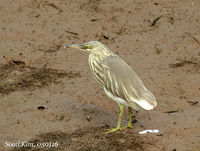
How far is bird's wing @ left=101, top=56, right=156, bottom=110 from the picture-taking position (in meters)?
5.09

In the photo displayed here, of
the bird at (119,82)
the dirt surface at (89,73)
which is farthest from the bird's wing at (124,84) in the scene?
the dirt surface at (89,73)

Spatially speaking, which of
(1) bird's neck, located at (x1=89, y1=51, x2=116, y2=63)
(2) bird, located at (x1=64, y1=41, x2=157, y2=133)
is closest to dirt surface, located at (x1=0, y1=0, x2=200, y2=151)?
(2) bird, located at (x1=64, y1=41, x2=157, y2=133)

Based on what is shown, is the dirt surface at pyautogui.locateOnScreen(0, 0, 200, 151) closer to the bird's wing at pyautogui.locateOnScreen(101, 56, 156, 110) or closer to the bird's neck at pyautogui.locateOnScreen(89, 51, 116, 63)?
the bird's wing at pyautogui.locateOnScreen(101, 56, 156, 110)

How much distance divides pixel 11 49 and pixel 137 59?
103 inches

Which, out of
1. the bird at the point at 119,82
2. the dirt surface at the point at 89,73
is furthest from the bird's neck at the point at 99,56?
the dirt surface at the point at 89,73

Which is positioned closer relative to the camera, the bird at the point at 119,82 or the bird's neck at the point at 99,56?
the bird at the point at 119,82

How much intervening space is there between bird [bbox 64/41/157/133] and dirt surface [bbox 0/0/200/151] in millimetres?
425

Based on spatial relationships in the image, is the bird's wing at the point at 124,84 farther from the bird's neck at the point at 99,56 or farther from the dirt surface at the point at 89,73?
the dirt surface at the point at 89,73

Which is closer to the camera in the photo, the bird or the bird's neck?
the bird

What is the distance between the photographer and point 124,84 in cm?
523

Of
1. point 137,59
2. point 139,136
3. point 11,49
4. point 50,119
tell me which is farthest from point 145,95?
point 11,49

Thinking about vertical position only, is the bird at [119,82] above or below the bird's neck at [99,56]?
below

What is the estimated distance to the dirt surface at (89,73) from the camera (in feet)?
16.9

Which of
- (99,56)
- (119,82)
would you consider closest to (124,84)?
(119,82)
